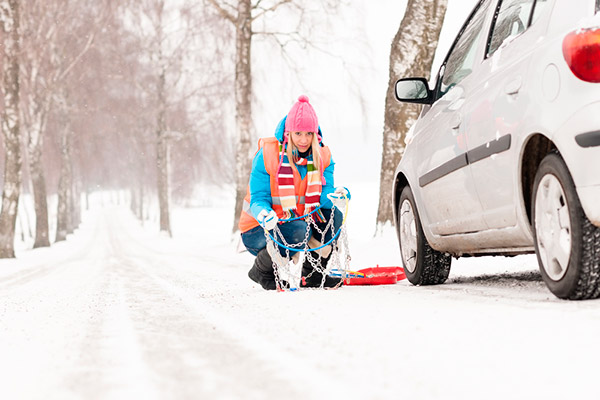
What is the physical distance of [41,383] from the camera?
1.93 meters

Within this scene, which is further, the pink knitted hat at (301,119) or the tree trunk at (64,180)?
the tree trunk at (64,180)

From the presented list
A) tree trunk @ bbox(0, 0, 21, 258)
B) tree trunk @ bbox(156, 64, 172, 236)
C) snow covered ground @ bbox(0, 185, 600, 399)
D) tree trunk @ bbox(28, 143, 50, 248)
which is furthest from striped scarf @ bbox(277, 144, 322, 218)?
tree trunk @ bbox(156, 64, 172, 236)

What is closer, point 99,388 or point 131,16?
point 99,388

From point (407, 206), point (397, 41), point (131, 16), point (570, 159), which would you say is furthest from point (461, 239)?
point (131, 16)

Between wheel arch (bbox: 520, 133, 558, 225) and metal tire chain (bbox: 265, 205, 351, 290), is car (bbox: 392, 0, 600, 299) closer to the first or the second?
wheel arch (bbox: 520, 133, 558, 225)

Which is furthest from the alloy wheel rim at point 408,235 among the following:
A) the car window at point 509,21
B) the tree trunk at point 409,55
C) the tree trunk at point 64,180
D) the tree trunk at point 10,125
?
the tree trunk at point 64,180

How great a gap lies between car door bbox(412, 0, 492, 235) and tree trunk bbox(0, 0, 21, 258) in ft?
38.8

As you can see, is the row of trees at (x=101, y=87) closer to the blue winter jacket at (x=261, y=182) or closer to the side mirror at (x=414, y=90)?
the blue winter jacket at (x=261, y=182)

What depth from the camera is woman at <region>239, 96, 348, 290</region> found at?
14.7ft

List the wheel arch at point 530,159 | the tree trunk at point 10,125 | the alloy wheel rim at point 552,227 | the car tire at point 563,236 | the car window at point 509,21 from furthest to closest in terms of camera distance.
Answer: the tree trunk at point 10,125, the car window at point 509,21, the wheel arch at point 530,159, the alloy wheel rim at point 552,227, the car tire at point 563,236

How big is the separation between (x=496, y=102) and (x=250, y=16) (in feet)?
42.4

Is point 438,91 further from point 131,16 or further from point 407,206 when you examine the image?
point 131,16

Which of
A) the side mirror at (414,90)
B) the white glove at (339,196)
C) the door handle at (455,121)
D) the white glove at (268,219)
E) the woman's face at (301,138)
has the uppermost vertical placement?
the side mirror at (414,90)

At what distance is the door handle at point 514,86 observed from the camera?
3.20 metres
